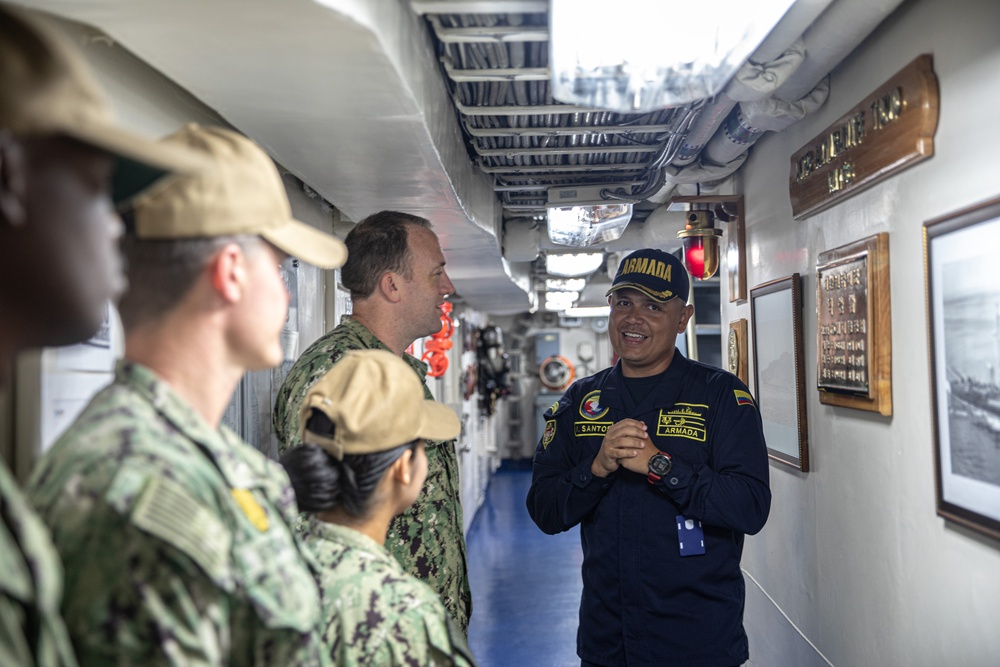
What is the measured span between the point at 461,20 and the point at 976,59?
3.73ft

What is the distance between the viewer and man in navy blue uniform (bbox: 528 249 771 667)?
83.0 inches

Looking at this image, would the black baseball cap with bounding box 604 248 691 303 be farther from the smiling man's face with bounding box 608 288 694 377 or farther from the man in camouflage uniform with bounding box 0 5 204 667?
the man in camouflage uniform with bounding box 0 5 204 667

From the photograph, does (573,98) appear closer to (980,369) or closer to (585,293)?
(980,369)

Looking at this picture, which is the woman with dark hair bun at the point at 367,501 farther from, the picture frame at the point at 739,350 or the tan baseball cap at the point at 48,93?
the picture frame at the point at 739,350

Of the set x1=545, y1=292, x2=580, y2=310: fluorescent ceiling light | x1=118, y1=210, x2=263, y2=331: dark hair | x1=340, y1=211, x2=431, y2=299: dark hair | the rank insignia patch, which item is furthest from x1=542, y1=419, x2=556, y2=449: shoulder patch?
x1=545, y1=292, x2=580, y2=310: fluorescent ceiling light

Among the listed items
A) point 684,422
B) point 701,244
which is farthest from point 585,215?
point 684,422

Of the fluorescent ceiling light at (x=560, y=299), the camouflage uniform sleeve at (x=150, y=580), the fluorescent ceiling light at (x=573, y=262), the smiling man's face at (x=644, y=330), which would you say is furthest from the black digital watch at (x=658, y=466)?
the fluorescent ceiling light at (x=560, y=299)

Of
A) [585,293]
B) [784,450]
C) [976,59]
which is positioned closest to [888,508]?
[784,450]

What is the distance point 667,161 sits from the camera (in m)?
3.18

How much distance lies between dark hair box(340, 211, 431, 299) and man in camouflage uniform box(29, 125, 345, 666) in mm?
1102

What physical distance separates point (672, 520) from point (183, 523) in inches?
64.1

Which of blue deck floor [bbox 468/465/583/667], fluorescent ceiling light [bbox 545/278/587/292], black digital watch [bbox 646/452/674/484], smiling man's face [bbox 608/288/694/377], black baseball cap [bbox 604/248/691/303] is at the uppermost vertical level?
fluorescent ceiling light [bbox 545/278/587/292]

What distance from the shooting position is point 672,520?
7.14 feet

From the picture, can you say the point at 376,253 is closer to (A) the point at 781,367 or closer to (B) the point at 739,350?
(A) the point at 781,367
